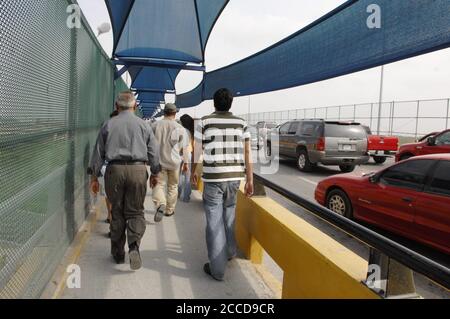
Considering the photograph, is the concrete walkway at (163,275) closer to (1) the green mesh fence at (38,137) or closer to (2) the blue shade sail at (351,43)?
(1) the green mesh fence at (38,137)

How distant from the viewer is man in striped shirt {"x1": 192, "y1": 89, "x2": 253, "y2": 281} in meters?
4.10

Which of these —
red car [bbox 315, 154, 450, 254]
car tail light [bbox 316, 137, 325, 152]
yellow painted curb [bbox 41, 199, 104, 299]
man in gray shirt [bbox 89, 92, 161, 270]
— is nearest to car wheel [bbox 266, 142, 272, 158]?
car tail light [bbox 316, 137, 325, 152]

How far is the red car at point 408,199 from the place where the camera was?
5.28 metres

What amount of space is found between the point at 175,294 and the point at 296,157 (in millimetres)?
12678

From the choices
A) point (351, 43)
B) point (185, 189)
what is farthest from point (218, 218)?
point (185, 189)

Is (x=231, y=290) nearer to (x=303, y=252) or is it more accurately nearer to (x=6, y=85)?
(x=303, y=252)

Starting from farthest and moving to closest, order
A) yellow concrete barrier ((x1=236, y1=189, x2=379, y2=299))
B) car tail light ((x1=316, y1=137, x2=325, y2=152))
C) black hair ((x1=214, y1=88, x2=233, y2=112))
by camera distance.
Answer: car tail light ((x1=316, y1=137, x2=325, y2=152)) → black hair ((x1=214, y1=88, x2=233, y2=112)) → yellow concrete barrier ((x1=236, y1=189, x2=379, y2=299))

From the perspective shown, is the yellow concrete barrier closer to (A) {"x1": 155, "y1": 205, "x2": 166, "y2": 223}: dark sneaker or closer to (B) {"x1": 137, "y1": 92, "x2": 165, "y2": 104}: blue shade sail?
(A) {"x1": 155, "y1": 205, "x2": 166, "y2": 223}: dark sneaker

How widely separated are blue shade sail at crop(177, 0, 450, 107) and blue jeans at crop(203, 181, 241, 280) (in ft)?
7.43

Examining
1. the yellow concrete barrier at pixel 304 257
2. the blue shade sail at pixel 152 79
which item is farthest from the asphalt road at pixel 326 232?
the blue shade sail at pixel 152 79

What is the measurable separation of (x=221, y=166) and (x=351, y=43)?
2541 millimetres

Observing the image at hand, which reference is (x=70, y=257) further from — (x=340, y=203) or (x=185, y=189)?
(x=340, y=203)

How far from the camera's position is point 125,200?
4227 millimetres
